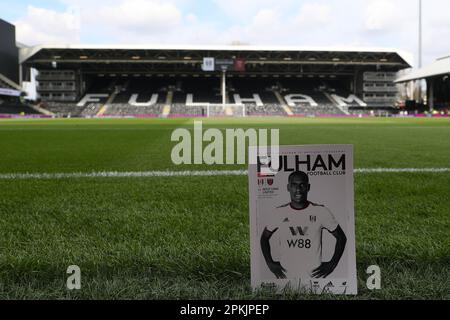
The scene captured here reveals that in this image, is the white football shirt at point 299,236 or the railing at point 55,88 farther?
the railing at point 55,88

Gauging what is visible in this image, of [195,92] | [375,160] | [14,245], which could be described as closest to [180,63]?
[195,92]

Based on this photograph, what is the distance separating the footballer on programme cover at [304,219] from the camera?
62.9 inches

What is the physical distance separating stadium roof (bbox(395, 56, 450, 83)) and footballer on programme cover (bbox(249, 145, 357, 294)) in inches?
2041

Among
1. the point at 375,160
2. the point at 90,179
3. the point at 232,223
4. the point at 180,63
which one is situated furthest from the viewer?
the point at 180,63

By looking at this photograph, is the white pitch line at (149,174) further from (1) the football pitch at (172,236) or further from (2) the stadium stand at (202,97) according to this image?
(2) the stadium stand at (202,97)

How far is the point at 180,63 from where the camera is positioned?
59.0 meters

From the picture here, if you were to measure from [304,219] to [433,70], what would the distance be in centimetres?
5557

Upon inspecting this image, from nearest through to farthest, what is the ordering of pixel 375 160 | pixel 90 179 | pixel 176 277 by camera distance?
pixel 176 277 → pixel 90 179 → pixel 375 160

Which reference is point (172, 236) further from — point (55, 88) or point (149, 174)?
point (55, 88)

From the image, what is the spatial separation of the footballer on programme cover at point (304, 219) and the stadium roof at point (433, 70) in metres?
51.8

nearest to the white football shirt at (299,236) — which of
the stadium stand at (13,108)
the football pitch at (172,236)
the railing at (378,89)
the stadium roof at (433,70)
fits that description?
the football pitch at (172,236)
